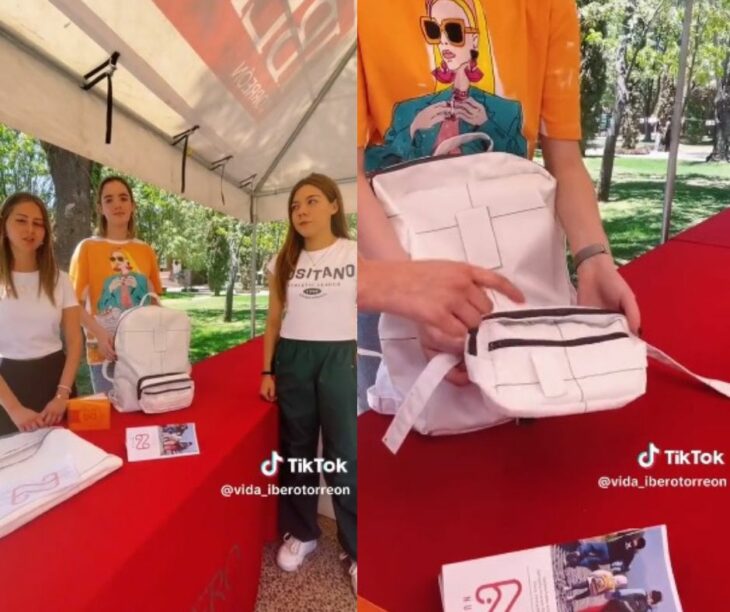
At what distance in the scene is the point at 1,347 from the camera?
72 centimetres

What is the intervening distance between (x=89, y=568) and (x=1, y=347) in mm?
282

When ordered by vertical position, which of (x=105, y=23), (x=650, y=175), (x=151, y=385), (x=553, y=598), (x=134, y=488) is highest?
(x=105, y=23)

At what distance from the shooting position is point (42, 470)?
0.71m

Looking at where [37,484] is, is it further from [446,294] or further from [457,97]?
[457,97]

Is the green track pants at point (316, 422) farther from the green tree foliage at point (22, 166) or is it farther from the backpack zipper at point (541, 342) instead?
the green tree foliage at point (22, 166)

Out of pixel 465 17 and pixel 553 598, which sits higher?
pixel 465 17

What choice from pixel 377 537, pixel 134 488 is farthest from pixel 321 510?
pixel 134 488

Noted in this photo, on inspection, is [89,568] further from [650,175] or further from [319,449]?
[650,175]

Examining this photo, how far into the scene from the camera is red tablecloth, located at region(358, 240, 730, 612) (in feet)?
2.49

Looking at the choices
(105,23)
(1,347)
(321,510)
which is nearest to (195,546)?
(321,510)

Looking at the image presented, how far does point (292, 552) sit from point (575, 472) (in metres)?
0.41

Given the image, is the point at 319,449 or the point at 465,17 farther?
the point at 319,449

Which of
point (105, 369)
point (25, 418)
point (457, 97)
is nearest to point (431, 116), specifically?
point (457, 97)

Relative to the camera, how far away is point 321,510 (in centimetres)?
84
